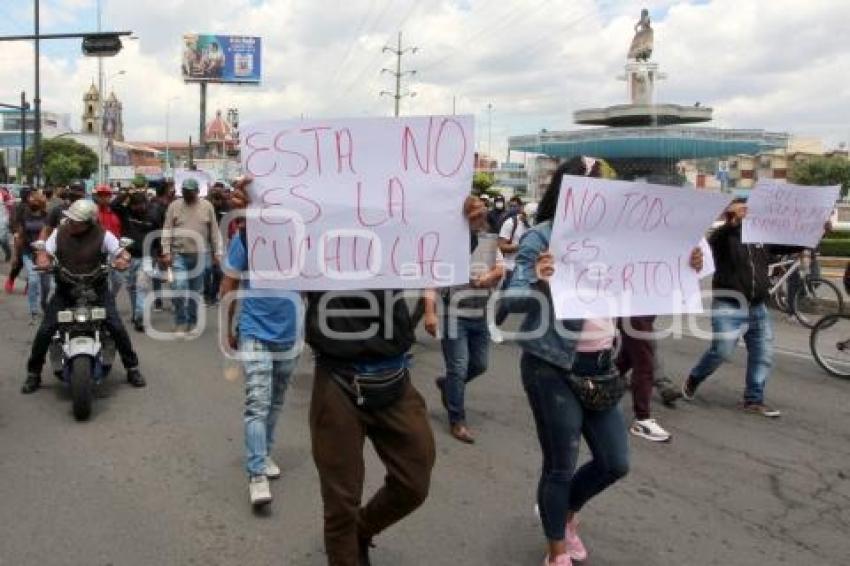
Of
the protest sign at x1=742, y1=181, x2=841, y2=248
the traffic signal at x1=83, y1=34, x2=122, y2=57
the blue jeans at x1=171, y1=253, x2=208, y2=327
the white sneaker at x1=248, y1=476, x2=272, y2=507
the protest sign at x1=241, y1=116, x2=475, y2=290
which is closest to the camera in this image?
the protest sign at x1=241, y1=116, x2=475, y2=290

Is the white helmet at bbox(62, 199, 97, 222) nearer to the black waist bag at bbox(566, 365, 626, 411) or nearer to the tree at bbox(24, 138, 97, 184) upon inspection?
the black waist bag at bbox(566, 365, 626, 411)

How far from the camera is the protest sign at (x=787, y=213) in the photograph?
6.69 meters

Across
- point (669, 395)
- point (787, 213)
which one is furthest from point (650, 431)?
point (787, 213)

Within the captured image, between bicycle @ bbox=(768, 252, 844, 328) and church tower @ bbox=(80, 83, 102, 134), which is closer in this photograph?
bicycle @ bbox=(768, 252, 844, 328)

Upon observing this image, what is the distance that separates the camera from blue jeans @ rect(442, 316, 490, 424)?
577 centimetres

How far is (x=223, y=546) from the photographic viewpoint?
395 cm

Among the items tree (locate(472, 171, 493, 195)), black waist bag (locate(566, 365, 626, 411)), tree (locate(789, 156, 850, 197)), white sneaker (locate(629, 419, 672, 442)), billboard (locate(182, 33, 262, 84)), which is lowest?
white sneaker (locate(629, 419, 672, 442))

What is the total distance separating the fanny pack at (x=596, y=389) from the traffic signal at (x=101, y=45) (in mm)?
16670

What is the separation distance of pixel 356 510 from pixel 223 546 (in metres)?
0.98

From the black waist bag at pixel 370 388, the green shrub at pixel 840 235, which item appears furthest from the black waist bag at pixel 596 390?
the green shrub at pixel 840 235

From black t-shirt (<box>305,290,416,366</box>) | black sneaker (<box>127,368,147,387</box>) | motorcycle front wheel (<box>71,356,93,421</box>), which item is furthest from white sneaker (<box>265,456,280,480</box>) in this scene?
black sneaker (<box>127,368,147,387</box>)

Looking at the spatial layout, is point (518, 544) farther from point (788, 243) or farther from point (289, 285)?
point (788, 243)

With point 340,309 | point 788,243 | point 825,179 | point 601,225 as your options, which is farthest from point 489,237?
point 825,179

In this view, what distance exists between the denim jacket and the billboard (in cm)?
7068
